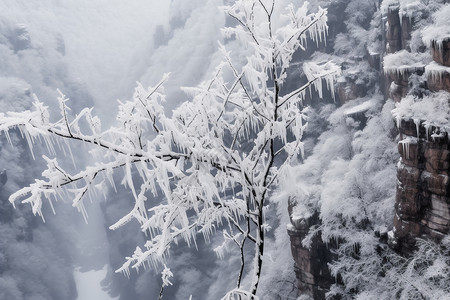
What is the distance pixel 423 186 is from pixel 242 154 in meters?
8.94

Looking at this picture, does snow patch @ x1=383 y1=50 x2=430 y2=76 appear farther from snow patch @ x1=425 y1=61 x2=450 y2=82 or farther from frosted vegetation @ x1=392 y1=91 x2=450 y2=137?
frosted vegetation @ x1=392 y1=91 x2=450 y2=137

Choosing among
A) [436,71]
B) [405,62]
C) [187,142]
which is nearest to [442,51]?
[436,71]

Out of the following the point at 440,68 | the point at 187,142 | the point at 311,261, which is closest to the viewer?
the point at 187,142

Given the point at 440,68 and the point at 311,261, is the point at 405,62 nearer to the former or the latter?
the point at 440,68

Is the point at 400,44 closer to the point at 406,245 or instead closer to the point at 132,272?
the point at 406,245

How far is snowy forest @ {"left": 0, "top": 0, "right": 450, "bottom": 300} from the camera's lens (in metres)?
3.27

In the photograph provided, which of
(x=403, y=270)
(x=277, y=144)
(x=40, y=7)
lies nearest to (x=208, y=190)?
(x=403, y=270)

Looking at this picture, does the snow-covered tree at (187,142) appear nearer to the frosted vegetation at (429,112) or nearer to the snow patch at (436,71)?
the frosted vegetation at (429,112)

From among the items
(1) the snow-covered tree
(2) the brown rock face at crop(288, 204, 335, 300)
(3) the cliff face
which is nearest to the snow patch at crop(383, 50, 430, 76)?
(3) the cliff face

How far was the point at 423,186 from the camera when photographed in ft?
A: 39.7

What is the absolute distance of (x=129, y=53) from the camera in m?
69.6

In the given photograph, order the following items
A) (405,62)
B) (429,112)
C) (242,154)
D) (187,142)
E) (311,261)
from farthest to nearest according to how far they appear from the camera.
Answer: (405,62), (311,261), (429,112), (242,154), (187,142)

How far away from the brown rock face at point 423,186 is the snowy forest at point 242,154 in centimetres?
6

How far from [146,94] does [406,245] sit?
44.8 feet
